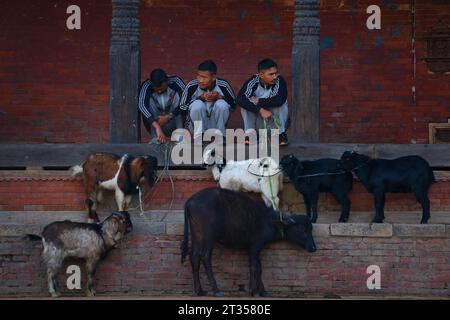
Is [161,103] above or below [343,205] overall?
above

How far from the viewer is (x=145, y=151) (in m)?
19.5

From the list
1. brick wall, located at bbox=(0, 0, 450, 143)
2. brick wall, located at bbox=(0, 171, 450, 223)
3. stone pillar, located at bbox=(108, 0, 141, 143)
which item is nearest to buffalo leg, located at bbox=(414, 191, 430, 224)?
brick wall, located at bbox=(0, 171, 450, 223)

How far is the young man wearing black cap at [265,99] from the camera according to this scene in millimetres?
19422

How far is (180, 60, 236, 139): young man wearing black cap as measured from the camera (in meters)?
19.5

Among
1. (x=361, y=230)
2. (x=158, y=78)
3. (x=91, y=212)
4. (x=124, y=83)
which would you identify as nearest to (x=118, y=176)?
(x=91, y=212)

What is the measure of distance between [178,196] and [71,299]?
212 cm

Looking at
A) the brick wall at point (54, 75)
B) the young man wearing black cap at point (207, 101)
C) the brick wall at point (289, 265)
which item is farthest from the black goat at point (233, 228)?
the brick wall at point (54, 75)

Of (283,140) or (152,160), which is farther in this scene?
(283,140)

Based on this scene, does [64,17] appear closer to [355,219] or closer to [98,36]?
[98,36]

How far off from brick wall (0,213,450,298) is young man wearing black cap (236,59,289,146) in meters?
1.56

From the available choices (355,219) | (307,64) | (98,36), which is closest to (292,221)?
(355,219)

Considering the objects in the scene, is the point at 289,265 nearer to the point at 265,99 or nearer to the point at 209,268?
the point at 209,268

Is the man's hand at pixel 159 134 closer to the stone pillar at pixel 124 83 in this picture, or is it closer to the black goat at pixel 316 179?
the stone pillar at pixel 124 83

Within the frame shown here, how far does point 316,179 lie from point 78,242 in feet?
10.1
